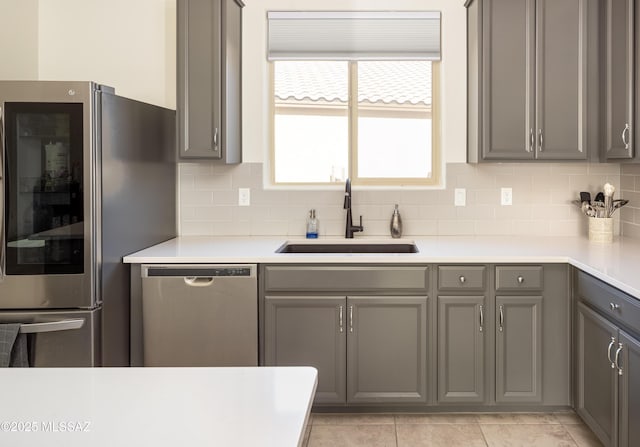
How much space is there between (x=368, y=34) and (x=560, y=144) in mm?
1312

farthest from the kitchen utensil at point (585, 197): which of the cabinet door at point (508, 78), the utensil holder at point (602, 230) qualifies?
the cabinet door at point (508, 78)

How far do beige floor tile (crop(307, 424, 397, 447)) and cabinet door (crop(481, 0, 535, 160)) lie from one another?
1.60m

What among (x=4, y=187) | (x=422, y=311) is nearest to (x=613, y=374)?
(x=422, y=311)

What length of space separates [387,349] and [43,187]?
5.75 ft

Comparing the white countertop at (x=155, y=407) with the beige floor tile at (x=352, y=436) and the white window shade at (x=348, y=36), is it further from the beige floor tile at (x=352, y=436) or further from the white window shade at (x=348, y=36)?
the white window shade at (x=348, y=36)

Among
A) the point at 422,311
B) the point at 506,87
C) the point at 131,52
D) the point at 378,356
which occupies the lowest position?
the point at 378,356

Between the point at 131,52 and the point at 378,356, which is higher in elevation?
the point at 131,52

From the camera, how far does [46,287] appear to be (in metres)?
2.64

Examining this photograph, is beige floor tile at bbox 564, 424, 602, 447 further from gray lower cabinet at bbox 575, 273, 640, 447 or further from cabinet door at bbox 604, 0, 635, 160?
cabinet door at bbox 604, 0, 635, 160

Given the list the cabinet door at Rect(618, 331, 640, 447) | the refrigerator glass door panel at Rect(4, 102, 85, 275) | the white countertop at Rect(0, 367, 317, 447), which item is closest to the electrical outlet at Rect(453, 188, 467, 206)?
the cabinet door at Rect(618, 331, 640, 447)

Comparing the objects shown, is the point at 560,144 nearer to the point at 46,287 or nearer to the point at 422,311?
the point at 422,311

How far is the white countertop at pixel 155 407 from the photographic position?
3.14 ft

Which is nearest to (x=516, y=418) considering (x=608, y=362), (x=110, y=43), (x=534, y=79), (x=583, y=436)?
(x=583, y=436)

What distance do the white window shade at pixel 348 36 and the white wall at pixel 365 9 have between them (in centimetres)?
5
